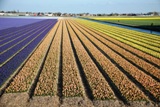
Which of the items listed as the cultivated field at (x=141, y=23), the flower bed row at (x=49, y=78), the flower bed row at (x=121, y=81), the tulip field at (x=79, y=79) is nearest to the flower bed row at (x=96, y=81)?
the tulip field at (x=79, y=79)

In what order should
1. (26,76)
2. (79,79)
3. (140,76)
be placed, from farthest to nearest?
(140,76) < (26,76) < (79,79)

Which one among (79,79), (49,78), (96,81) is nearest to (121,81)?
(96,81)

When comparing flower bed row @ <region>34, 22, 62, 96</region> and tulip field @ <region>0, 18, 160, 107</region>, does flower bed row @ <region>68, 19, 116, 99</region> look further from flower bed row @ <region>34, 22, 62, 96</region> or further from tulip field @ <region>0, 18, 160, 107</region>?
flower bed row @ <region>34, 22, 62, 96</region>

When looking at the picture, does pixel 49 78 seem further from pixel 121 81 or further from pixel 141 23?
pixel 141 23

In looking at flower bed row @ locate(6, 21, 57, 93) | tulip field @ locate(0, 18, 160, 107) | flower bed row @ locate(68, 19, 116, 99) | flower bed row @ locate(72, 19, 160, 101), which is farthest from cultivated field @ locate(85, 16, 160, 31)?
flower bed row @ locate(6, 21, 57, 93)

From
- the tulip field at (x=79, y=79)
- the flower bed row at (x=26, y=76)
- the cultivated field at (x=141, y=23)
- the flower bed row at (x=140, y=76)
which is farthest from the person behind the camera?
the cultivated field at (x=141, y=23)

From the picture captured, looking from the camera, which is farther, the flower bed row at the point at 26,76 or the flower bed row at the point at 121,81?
the flower bed row at the point at 26,76

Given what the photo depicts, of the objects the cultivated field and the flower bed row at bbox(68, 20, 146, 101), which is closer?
the flower bed row at bbox(68, 20, 146, 101)

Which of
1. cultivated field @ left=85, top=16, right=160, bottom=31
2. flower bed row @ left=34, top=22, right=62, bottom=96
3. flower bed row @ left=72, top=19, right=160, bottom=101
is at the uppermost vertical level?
flower bed row @ left=34, top=22, right=62, bottom=96

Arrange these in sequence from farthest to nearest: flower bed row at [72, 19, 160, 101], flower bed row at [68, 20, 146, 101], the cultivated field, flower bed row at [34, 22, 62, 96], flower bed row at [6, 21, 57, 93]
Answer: the cultivated field → flower bed row at [72, 19, 160, 101] → flower bed row at [6, 21, 57, 93] → flower bed row at [34, 22, 62, 96] → flower bed row at [68, 20, 146, 101]

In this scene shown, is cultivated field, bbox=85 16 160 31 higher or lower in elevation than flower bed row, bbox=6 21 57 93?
lower

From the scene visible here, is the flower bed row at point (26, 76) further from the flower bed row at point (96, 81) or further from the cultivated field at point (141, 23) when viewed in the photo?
the cultivated field at point (141, 23)

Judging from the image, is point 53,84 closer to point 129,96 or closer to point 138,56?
point 129,96

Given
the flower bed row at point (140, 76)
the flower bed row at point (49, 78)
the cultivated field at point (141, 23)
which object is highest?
the flower bed row at point (49, 78)
